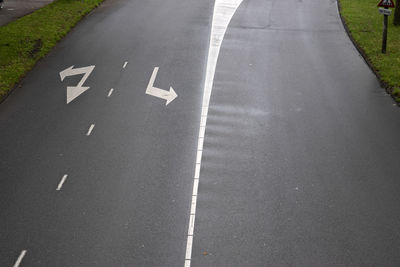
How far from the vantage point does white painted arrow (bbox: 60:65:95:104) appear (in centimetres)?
1322

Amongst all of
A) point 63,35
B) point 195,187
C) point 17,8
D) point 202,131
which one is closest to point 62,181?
point 195,187

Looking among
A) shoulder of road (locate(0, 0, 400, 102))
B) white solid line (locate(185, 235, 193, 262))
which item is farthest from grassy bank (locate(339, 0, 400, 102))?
white solid line (locate(185, 235, 193, 262))

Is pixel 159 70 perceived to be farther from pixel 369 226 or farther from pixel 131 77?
pixel 369 226

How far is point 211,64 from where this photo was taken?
1544cm

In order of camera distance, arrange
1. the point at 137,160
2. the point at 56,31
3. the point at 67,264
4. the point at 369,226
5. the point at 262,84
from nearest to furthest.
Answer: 1. the point at 67,264
2. the point at 369,226
3. the point at 137,160
4. the point at 262,84
5. the point at 56,31

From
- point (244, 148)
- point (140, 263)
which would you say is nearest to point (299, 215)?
point (244, 148)

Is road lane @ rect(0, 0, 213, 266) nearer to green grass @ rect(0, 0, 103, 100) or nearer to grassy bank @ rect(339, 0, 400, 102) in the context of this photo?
green grass @ rect(0, 0, 103, 100)

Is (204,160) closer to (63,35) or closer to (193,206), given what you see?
(193,206)

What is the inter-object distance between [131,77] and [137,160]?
4940 mm

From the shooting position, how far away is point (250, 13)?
2117 centimetres

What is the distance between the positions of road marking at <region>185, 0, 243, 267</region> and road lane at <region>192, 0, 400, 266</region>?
0.44 feet

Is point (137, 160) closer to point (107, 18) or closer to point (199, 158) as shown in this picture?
point (199, 158)

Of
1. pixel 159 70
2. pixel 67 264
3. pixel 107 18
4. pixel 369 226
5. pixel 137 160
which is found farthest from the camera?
pixel 107 18

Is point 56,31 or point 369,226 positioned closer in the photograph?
point 369,226
